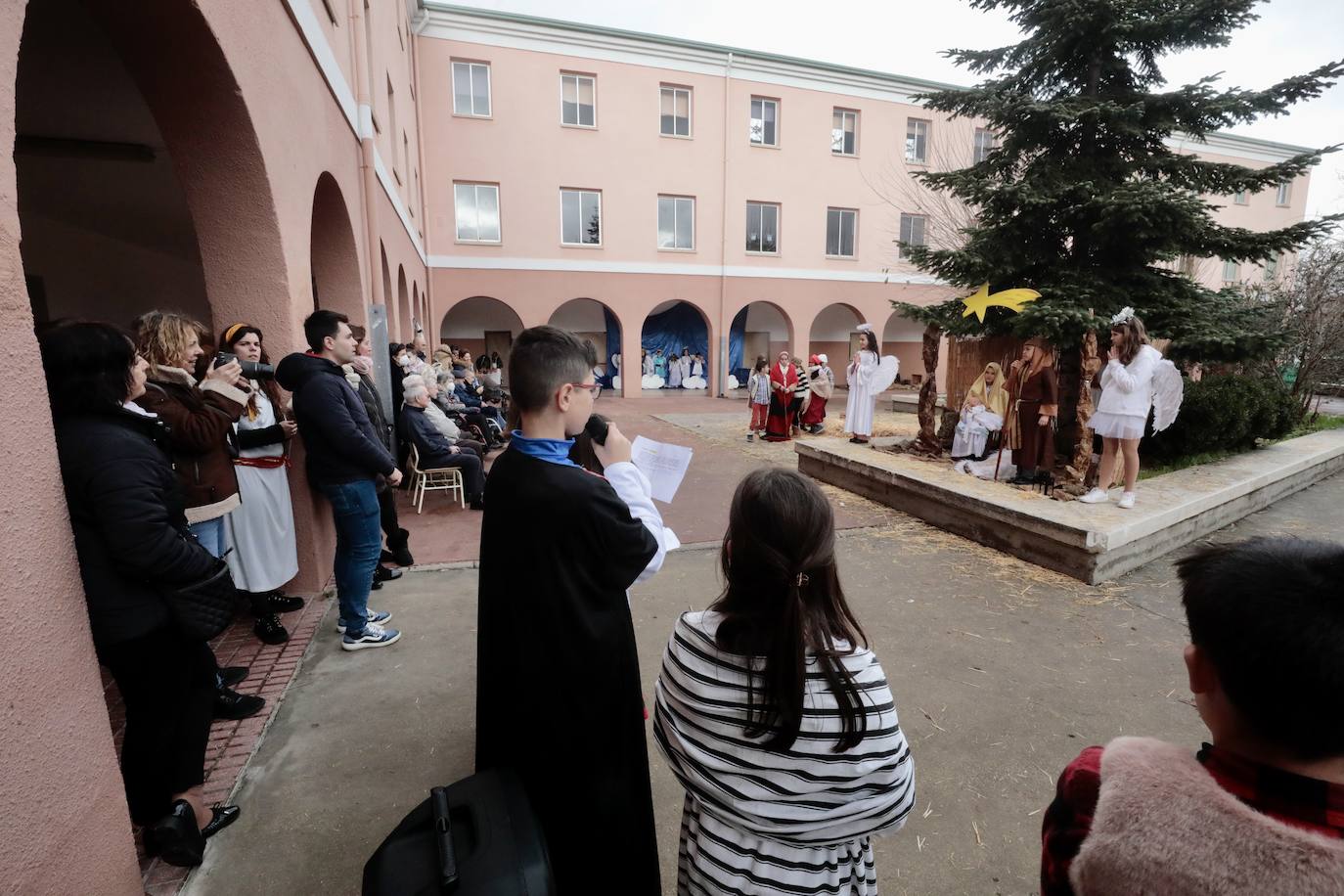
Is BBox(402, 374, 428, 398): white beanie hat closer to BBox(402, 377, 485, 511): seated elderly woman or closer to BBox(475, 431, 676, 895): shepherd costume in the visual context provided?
BBox(402, 377, 485, 511): seated elderly woman

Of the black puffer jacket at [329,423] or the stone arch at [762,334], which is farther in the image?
the stone arch at [762,334]

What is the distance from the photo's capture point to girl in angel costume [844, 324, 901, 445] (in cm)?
998

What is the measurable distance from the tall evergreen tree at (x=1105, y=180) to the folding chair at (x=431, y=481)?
20.0ft

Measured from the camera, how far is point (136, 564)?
1930 mm

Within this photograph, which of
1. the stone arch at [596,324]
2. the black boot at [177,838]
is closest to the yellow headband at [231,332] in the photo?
the black boot at [177,838]

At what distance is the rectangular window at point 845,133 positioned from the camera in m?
20.6

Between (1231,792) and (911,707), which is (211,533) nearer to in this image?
(911,707)

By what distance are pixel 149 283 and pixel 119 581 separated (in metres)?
8.23

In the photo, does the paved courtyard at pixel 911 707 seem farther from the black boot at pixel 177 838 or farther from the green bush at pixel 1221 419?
the green bush at pixel 1221 419

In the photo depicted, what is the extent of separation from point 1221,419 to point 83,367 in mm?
10342

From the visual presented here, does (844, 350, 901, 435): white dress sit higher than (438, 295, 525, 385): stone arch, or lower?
lower

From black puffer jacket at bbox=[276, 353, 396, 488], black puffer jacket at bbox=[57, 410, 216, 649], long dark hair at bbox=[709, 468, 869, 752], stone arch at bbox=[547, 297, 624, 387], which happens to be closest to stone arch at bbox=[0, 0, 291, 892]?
black puffer jacket at bbox=[57, 410, 216, 649]

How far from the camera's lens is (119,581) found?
6.46 feet

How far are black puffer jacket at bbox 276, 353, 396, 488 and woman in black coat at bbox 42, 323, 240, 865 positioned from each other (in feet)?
3.67
